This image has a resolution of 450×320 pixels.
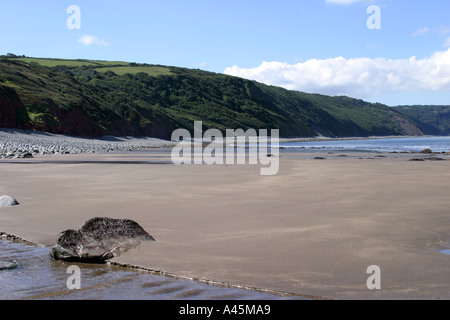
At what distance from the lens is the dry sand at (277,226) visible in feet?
16.8

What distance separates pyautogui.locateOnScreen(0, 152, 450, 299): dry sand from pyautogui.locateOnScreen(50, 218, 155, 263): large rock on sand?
0.66 ft

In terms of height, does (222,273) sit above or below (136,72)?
below

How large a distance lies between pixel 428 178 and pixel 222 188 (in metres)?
7.13

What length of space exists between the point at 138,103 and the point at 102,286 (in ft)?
306

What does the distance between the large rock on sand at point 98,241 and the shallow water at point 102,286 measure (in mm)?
152

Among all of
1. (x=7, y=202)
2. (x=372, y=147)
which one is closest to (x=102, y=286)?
(x=7, y=202)

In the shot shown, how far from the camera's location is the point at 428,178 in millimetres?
15094

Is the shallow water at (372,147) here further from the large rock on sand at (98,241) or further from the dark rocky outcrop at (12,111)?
the large rock on sand at (98,241)

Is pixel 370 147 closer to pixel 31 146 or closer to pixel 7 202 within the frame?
pixel 31 146

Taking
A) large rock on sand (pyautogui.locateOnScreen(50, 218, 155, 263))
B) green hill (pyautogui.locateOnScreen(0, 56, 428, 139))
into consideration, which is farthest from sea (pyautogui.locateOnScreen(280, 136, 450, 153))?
large rock on sand (pyautogui.locateOnScreen(50, 218, 155, 263))

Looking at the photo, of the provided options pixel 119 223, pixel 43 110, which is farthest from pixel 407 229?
pixel 43 110

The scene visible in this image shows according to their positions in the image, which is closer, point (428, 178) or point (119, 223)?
point (119, 223)
